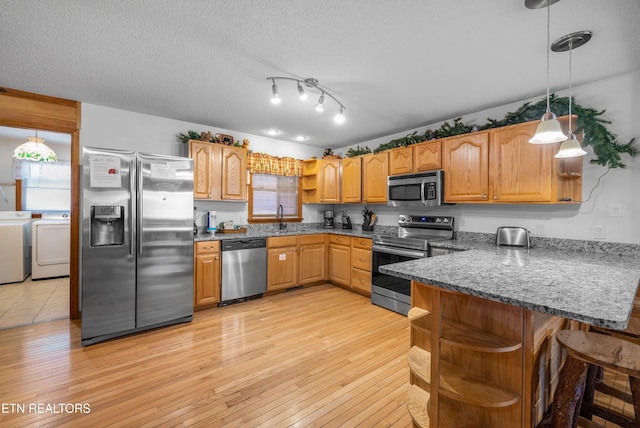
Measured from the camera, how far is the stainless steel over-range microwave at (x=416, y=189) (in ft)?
10.8

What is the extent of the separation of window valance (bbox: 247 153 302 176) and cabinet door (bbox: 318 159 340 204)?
434 mm

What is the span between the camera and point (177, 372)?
217 centimetres

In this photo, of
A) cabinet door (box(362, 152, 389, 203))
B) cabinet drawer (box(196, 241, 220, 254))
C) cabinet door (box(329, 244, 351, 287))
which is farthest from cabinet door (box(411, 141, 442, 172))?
cabinet drawer (box(196, 241, 220, 254))

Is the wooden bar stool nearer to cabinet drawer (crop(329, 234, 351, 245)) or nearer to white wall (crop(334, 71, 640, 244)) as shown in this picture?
white wall (crop(334, 71, 640, 244))

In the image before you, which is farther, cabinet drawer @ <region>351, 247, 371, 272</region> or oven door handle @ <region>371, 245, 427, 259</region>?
cabinet drawer @ <region>351, 247, 371, 272</region>

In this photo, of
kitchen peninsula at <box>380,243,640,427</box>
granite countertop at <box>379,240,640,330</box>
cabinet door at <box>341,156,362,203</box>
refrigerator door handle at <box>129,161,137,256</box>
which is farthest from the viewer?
cabinet door at <box>341,156,362,203</box>

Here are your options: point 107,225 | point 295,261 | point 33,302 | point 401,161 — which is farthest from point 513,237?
point 33,302

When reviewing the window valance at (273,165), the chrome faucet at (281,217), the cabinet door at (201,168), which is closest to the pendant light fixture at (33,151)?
the cabinet door at (201,168)

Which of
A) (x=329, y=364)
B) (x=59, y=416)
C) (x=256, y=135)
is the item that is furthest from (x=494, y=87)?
(x=59, y=416)

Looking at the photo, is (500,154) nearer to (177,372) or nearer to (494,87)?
(494,87)

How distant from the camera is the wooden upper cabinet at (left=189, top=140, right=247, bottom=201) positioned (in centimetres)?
362

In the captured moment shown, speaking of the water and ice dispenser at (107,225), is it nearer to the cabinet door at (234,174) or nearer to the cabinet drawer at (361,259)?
the cabinet door at (234,174)

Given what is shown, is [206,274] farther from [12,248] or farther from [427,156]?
[12,248]

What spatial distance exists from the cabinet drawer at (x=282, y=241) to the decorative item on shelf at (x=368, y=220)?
3.92ft
